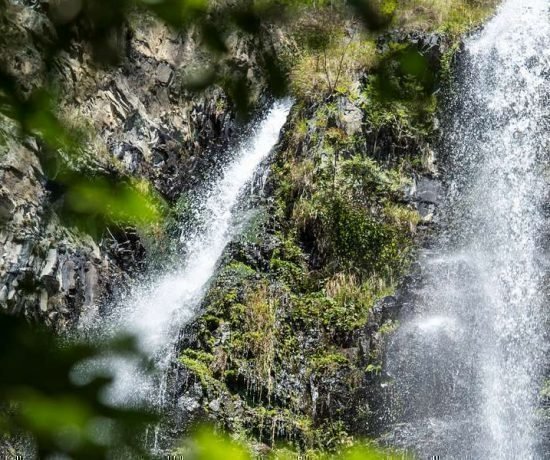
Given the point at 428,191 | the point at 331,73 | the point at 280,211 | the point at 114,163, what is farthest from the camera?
the point at 331,73

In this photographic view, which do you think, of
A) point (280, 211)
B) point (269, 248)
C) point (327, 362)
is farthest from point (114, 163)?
point (327, 362)

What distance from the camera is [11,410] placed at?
1.26m

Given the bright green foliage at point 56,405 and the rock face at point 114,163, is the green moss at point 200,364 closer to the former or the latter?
the rock face at point 114,163

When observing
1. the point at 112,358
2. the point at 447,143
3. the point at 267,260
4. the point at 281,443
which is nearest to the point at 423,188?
the point at 447,143

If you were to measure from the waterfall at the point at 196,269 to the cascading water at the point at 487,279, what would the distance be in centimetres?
244

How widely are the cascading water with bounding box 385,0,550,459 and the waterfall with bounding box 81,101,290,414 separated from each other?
96.1 inches

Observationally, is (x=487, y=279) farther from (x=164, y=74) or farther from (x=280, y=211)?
(x=164, y=74)

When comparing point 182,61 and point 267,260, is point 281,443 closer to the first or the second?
point 267,260

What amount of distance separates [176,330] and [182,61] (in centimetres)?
412

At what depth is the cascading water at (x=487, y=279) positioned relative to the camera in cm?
695

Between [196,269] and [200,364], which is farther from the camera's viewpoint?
[196,269]

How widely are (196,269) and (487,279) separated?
3.71m

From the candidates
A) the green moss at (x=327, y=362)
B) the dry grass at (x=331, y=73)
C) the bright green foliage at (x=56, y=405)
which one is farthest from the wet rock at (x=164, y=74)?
the bright green foliage at (x=56, y=405)

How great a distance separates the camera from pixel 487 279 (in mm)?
8406
